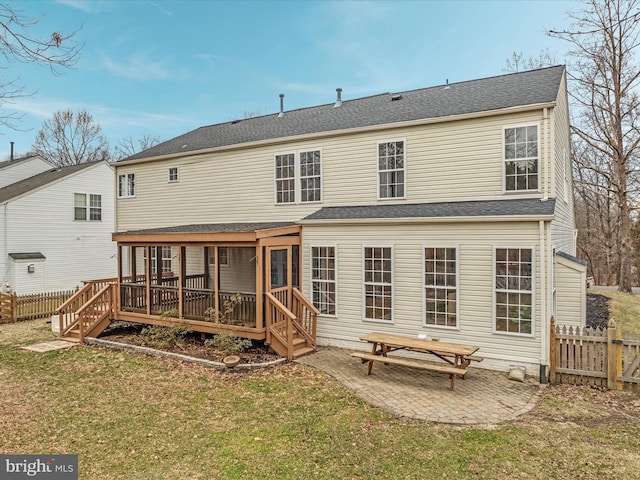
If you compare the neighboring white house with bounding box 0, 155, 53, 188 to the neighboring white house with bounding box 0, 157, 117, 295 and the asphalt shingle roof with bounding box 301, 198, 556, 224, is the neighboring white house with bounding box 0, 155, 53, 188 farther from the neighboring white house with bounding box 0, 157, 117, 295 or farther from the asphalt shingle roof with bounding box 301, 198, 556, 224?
the asphalt shingle roof with bounding box 301, 198, 556, 224

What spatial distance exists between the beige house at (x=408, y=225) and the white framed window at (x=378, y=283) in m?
0.03

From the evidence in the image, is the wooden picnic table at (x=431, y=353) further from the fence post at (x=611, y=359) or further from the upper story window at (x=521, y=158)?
the upper story window at (x=521, y=158)

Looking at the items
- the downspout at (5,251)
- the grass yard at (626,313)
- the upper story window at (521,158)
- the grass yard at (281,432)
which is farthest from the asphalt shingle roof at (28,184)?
the grass yard at (626,313)

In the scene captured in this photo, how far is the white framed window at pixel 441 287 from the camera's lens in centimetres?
964

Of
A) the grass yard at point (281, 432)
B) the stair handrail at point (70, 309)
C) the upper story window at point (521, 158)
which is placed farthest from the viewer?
the stair handrail at point (70, 309)

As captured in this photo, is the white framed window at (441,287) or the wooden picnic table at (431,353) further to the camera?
the white framed window at (441,287)

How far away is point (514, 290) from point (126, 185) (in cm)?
1565

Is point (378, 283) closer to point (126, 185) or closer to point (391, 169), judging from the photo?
point (391, 169)

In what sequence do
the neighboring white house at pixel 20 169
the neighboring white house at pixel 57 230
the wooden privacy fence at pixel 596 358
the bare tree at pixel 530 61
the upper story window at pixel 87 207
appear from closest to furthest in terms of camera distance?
the wooden privacy fence at pixel 596 358 < the neighboring white house at pixel 57 230 < the upper story window at pixel 87 207 < the neighboring white house at pixel 20 169 < the bare tree at pixel 530 61

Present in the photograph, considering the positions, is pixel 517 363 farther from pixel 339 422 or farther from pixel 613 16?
pixel 613 16

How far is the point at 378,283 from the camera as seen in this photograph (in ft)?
34.8

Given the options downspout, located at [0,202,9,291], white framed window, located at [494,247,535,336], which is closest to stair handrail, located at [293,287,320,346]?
white framed window, located at [494,247,535,336]

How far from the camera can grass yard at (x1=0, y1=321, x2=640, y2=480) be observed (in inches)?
204

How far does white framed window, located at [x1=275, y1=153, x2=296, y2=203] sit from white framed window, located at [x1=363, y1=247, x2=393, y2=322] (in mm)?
3886
